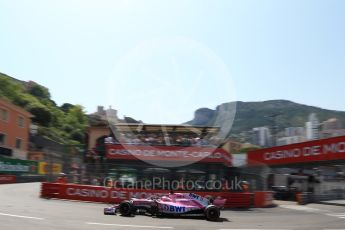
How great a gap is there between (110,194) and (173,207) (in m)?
7.19

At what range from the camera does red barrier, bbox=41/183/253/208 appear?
879 inches

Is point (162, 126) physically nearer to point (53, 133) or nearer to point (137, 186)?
point (137, 186)

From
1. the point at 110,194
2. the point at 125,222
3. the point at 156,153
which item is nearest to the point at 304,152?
the point at 156,153

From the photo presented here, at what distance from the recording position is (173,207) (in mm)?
16250

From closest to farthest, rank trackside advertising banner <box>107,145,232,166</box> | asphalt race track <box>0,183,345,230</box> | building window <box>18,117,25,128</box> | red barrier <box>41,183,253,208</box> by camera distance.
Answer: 1. asphalt race track <box>0,183,345,230</box>
2. red barrier <box>41,183,253,208</box>
3. trackside advertising banner <box>107,145,232,166</box>
4. building window <box>18,117,25,128</box>

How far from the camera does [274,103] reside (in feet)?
563

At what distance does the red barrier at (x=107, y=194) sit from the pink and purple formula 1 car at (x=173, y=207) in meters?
5.67

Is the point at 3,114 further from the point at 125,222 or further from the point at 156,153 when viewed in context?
the point at 125,222

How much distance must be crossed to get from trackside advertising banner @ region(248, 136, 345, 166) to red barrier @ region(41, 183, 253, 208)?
168 inches

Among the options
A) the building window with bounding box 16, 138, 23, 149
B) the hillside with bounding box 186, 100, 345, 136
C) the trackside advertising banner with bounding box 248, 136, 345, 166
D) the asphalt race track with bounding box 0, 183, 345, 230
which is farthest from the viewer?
the hillside with bounding box 186, 100, 345, 136

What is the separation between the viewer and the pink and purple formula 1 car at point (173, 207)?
16188 mm

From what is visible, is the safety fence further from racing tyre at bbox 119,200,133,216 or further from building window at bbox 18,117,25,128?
building window at bbox 18,117,25,128

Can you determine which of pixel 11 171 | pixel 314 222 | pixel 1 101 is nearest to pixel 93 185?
pixel 314 222

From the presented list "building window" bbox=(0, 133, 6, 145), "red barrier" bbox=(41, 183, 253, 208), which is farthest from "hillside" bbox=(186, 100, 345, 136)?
"red barrier" bbox=(41, 183, 253, 208)
